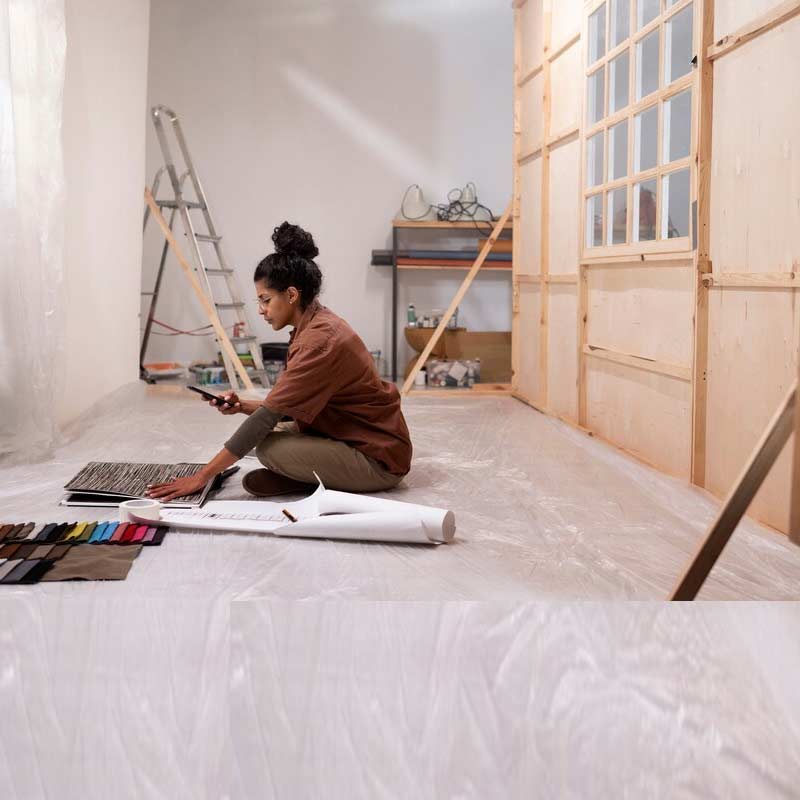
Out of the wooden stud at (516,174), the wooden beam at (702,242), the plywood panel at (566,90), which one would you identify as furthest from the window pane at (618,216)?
the wooden stud at (516,174)

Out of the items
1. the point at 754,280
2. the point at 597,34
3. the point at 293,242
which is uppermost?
the point at 597,34

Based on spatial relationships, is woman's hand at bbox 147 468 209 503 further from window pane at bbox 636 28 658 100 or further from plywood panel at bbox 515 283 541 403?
plywood panel at bbox 515 283 541 403

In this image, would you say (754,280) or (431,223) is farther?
(431,223)

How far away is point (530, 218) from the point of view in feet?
19.1

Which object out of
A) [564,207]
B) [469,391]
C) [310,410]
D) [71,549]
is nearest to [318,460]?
[310,410]

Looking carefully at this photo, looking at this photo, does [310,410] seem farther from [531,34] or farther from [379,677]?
[531,34]

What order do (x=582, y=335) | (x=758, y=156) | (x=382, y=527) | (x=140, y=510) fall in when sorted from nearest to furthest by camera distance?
(x=382, y=527) → (x=140, y=510) → (x=758, y=156) → (x=582, y=335)

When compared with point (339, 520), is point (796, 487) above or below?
above

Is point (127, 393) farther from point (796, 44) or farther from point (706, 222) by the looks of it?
point (796, 44)

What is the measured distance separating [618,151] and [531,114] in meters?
1.71

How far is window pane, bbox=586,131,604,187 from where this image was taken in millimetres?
4492

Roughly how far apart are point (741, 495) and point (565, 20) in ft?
12.5

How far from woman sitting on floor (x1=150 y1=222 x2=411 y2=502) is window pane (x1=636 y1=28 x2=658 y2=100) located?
5.01 ft

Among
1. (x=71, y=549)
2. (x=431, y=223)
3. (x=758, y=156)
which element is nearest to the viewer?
(x=71, y=549)
